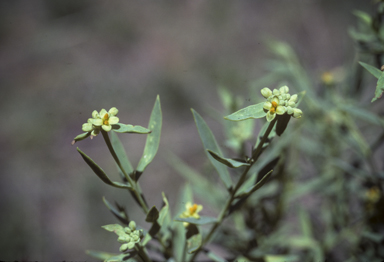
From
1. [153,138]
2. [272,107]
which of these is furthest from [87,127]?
[272,107]

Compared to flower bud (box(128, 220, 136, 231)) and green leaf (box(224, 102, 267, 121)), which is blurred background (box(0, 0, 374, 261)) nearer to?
flower bud (box(128, 220, 136, 231))

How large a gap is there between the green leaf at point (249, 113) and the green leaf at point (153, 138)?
152 mm

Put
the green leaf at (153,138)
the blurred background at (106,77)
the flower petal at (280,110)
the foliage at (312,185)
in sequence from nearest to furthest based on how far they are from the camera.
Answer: the flower petal at (280,110)
the green leaf at (153,138)
the foliage at (312,185)
the blurred background at (106,77)

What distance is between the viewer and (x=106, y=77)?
3047 millimetres

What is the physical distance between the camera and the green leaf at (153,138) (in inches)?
19.8

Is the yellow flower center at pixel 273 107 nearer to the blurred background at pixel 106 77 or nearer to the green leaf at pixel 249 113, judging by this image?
the green leaf at pixel 249 113

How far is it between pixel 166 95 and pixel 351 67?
2198 millimetres

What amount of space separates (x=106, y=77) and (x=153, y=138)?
2.71 metres

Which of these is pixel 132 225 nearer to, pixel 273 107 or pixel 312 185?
pixel 273 107

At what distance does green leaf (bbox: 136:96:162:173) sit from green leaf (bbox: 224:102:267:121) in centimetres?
15

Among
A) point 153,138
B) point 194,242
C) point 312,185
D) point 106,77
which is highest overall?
point 153,138

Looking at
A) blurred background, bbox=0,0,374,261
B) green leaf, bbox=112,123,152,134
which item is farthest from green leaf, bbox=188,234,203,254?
blurred background, bbox=0,0,374,261

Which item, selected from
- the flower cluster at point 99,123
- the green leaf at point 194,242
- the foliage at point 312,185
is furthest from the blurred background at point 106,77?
the flower cluster at point 99,123

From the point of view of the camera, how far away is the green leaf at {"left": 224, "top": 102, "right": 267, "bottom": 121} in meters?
0.39
